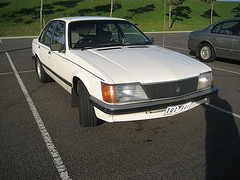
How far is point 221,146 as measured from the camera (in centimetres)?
308

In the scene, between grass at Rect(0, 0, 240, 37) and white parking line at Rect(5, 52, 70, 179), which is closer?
white parking line at Rect(5, 52, 70, 179)

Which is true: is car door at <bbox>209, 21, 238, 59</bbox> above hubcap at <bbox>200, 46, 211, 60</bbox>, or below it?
above

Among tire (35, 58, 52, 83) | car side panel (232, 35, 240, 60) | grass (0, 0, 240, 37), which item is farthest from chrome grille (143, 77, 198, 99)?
grass (0, 0, 240, 37)

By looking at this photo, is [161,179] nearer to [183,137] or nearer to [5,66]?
[183,137]

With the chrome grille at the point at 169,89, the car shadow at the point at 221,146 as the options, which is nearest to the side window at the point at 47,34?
the chrome grille at the point at 169,89

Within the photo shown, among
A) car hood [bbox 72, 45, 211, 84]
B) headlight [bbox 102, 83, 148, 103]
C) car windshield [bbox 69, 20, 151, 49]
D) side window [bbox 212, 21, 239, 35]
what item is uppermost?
side window [bbox 212, 21, 239, 35]

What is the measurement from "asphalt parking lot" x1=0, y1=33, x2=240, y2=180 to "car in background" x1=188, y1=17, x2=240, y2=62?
3516mm

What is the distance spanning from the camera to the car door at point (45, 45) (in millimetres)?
4980

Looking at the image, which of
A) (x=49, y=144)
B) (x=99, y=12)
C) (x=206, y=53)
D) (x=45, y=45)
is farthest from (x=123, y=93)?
(x=99, y=12)

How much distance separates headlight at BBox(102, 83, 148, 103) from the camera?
2.88 meters

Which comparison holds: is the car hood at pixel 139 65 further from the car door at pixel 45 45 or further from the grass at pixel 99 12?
the grass at pixel 99 12

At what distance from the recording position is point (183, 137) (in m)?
3.34

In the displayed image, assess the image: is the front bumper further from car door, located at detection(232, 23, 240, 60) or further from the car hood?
car door, located at detection(232, 23, 240, 60)

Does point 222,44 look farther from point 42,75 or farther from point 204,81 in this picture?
point 42,75
